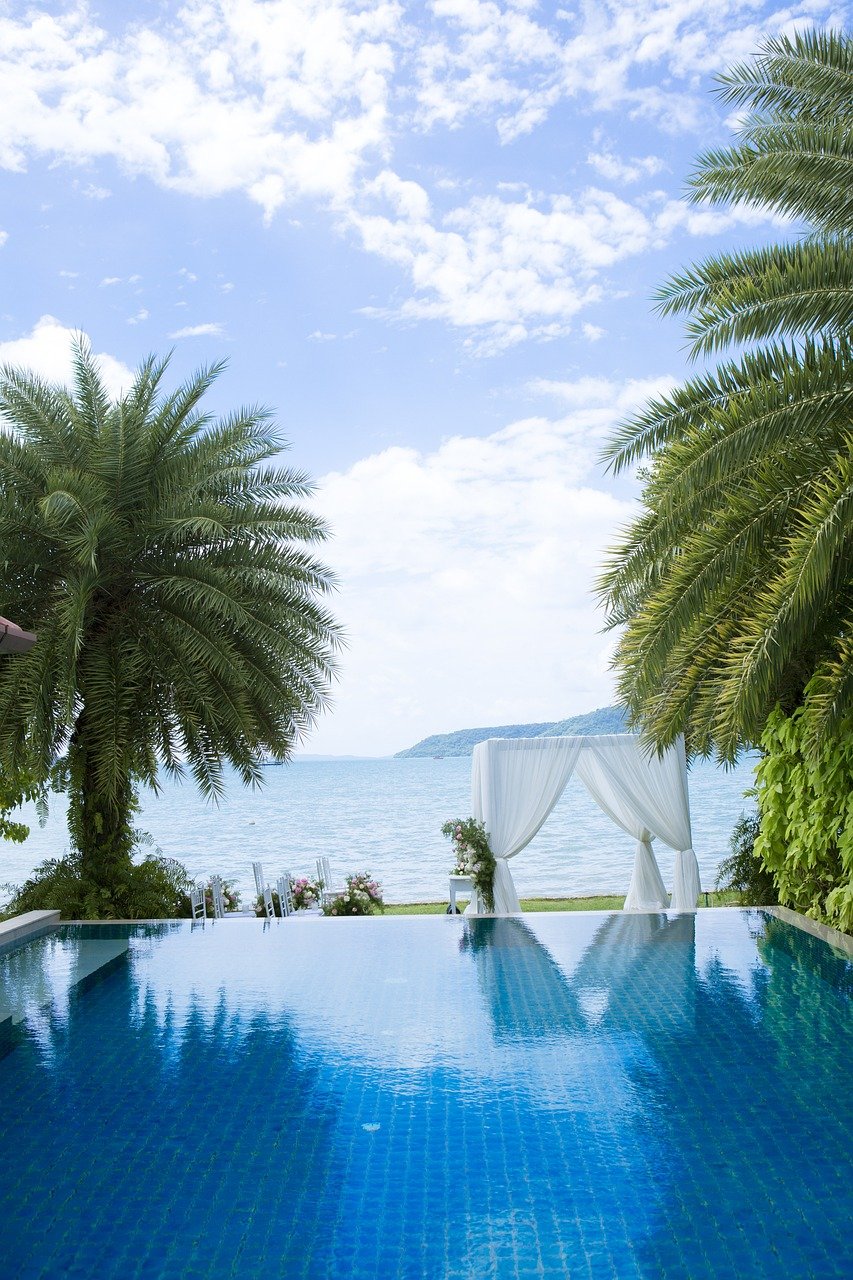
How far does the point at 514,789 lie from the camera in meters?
13.2

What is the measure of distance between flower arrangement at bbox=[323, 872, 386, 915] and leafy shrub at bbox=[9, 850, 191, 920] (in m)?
1.85

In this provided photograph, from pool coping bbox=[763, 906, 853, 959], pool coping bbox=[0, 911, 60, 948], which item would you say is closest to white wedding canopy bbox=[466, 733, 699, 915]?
pool coping bbox=[763, 906, 853, 959]

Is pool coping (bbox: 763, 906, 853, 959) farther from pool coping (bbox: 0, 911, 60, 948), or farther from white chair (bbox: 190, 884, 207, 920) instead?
pool coping (bbox: 0, 911, 60, 948)

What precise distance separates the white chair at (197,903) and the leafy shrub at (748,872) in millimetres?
A: 5748

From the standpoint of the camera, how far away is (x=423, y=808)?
5834cm

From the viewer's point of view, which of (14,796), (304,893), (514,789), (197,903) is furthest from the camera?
(304,893)

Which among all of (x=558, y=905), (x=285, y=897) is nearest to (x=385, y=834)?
(x=558, y=905)

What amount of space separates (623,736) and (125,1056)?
7590mm

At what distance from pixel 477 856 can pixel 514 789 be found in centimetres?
90

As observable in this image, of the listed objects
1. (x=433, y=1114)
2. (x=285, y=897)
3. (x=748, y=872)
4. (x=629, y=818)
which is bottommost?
(x=433, y=1114)

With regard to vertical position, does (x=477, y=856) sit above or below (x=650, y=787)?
below

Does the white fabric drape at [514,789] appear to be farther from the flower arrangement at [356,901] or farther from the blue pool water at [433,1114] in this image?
the blue pool water at [433,1114]

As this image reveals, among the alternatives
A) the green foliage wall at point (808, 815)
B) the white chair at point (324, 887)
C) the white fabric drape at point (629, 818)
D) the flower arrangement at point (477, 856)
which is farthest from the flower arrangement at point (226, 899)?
the green foliage wall at point (808, 815)

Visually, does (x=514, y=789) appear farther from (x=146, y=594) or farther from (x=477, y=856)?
(x=146, y=594)
